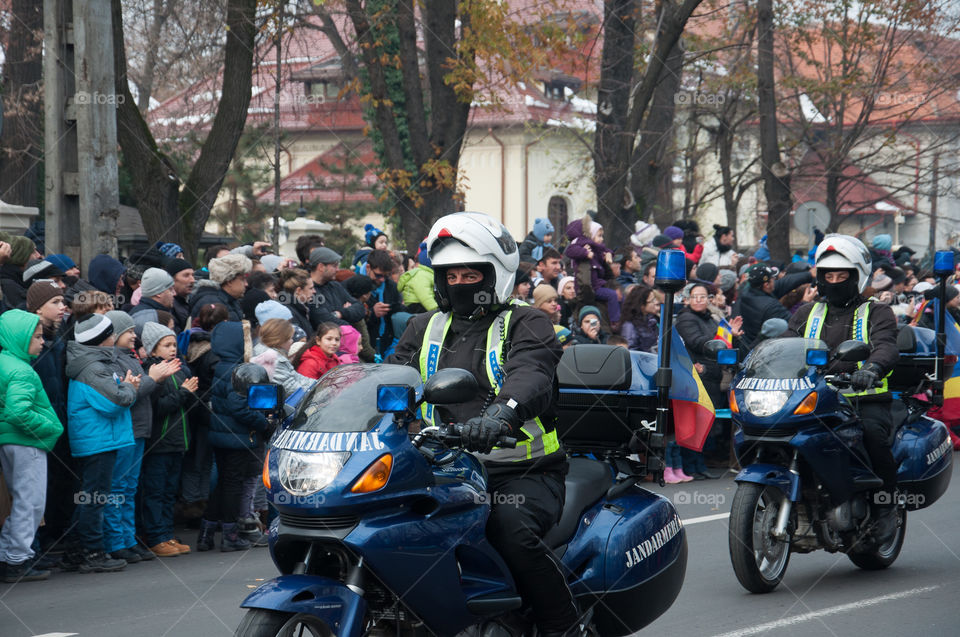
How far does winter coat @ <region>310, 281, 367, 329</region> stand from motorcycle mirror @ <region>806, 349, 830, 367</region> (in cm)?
483

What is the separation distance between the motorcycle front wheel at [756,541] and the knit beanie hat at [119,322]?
4302 millimetres

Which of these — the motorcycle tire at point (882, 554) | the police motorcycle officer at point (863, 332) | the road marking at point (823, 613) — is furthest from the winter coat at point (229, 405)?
the motorcycle tire at point (882, 554)

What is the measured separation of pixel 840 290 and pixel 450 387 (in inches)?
185

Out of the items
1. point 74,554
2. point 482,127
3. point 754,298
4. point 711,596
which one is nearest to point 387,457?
point 711,596

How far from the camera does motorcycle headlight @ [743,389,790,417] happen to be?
708 cm

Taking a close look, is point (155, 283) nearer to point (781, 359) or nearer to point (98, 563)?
point (98, 563)

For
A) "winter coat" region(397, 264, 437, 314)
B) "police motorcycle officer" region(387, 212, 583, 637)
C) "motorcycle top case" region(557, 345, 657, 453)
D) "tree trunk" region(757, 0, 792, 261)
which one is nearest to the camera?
"police motorcycle officer" region(387, 212, 583, 637)

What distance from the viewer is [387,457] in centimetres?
388

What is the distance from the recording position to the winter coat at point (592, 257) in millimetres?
13344

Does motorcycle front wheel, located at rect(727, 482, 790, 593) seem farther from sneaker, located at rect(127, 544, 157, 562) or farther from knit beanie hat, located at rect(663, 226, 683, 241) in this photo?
knit beanie hat, located at rect(663, 226, 683, 241)

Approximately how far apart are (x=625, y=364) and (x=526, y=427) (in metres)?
0.90

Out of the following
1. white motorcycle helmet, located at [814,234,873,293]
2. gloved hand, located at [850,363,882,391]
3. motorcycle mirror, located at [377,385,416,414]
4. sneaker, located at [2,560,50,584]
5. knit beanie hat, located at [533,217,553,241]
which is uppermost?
white motorcycle helmet, located at [814,234,873,293]

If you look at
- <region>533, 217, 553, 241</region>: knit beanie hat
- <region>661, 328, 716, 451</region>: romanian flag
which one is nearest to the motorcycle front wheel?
<region>661, 328, 716, 451</region>: romanian flag

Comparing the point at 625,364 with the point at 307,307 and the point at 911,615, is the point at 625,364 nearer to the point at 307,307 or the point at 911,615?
the point at 911,615
